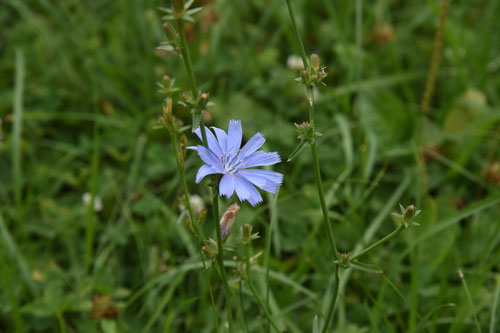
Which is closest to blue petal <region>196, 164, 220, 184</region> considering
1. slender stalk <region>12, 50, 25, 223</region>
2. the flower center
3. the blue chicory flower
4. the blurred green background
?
the blue chicory flower

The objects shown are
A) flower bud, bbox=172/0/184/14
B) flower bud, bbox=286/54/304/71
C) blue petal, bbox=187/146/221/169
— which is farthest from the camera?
flower bud, bbox=286/54/304/71

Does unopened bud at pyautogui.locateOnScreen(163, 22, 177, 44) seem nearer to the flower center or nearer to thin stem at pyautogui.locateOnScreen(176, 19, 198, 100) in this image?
thin stem at pyautogui.locateOnScreen(176, 19, 198, 100)

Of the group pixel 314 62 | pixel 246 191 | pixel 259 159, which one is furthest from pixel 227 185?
pixel 314 62

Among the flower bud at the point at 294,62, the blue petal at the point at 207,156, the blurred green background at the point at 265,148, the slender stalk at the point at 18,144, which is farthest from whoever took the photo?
the flower bud at the point at 294,62

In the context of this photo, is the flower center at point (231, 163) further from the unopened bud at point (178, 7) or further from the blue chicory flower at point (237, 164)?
the unopened bud at point (178, 7)

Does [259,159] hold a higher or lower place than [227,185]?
higher

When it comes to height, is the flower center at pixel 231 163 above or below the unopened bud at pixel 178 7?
below

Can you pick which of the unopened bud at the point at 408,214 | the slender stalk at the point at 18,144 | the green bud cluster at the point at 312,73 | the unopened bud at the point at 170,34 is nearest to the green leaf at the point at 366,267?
the unopened bud at the point at 408,214

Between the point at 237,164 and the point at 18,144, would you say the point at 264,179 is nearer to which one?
the point at 237,164
